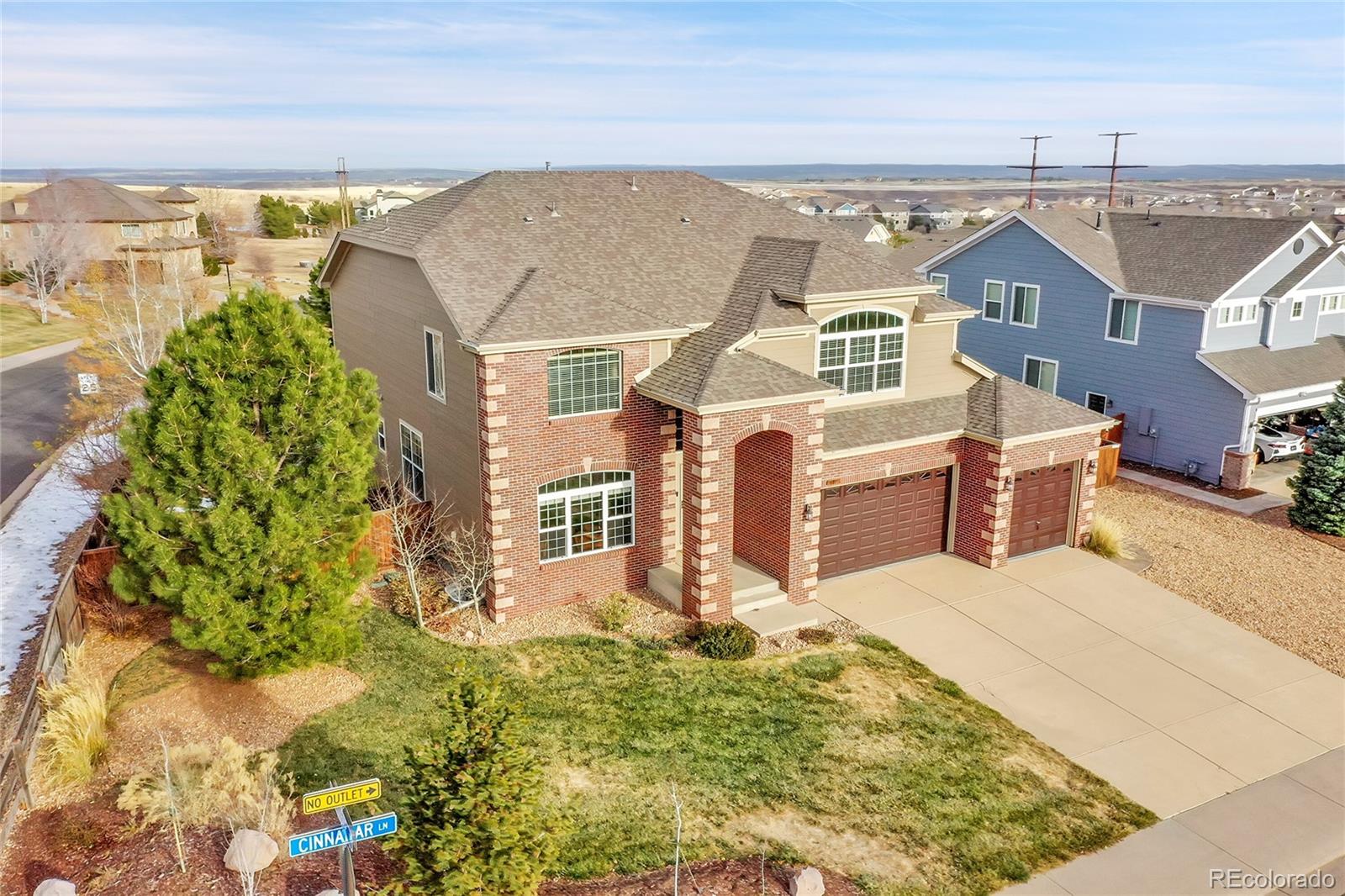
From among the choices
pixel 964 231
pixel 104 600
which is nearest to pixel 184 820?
pixel 104 600

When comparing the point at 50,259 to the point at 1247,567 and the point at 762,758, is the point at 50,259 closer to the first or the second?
the point at 762,758

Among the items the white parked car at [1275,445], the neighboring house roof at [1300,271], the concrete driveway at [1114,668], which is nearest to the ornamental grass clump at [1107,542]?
the concrete driveway at [1114,668]

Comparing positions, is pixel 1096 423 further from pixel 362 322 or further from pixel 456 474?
pixel 362 322

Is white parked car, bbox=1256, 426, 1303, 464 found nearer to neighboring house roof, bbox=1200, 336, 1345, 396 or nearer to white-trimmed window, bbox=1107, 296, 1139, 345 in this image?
neighboring house roof, bbox=1200, 336, 1345, 396

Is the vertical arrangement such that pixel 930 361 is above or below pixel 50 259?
below

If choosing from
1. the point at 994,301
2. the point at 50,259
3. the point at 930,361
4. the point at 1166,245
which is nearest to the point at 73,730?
the point at 930,361

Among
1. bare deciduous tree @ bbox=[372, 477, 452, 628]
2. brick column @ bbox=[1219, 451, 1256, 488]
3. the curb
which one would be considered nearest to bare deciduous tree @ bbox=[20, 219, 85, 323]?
the curb
